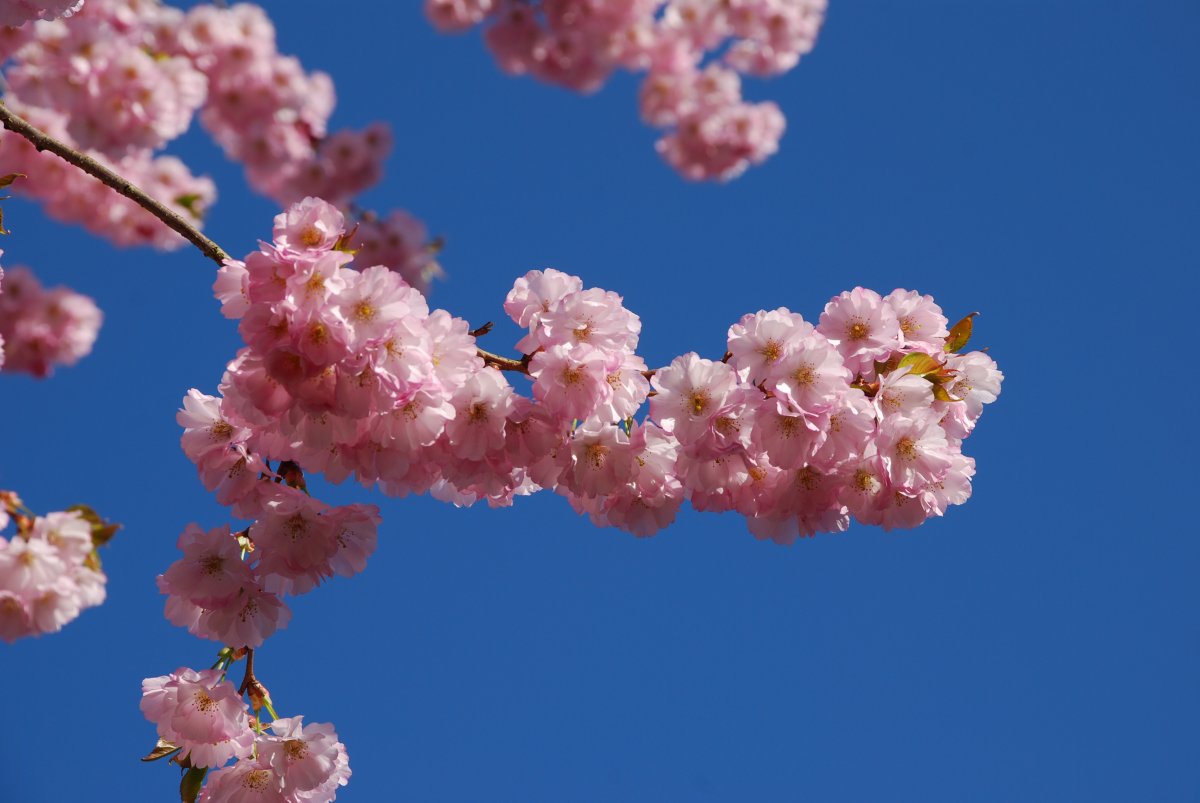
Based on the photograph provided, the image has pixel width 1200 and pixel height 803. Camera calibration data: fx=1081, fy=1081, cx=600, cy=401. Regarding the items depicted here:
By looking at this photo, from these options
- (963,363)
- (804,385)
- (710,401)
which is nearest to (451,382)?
(710,401)

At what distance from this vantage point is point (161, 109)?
5.78 m

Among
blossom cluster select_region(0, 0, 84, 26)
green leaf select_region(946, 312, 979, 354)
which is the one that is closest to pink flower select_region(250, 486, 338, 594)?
blossom cluster select_region(0, 0, 84, 26)

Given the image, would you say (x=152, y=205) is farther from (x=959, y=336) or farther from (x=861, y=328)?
(x=959, y=336)

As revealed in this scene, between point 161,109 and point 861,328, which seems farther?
point 161,109

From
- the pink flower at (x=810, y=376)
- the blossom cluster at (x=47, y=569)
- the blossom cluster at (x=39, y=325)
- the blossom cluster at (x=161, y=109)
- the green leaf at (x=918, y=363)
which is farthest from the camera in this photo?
the blossom cluster at (x=39, y=325)

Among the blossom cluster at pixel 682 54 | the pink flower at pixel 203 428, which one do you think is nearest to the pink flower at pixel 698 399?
the pink flower at pixel 203 428

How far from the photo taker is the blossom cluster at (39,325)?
7.62m

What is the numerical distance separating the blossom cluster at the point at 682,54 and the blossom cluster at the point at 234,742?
21.9ft

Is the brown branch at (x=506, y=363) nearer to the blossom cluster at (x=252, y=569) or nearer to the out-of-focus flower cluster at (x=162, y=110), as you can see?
the blossom cluster at (x=252, y=569)

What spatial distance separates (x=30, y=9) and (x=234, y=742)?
1.59 metres

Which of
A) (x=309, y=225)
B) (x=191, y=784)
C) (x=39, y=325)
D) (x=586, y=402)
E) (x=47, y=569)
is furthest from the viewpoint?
(x=39, y=325)

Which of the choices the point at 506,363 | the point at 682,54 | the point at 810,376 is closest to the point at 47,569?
the point at 506,363

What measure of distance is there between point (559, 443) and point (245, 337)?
0.63 meters

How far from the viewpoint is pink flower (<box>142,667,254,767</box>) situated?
7.62 feet
